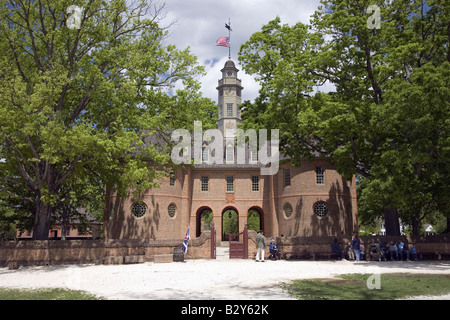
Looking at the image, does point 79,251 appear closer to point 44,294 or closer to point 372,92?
point 44,294

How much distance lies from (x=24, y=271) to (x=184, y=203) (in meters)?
18.6

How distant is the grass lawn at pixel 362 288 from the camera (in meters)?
9.73

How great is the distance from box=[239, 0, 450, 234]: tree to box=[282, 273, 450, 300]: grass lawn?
693cm

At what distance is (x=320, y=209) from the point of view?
31.6 meters

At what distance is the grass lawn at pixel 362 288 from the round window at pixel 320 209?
17.7 meters

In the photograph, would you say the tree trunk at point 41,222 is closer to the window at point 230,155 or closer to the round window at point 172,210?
the round window at point 172,210

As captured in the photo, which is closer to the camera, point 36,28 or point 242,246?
point 36,28

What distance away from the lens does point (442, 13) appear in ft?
72.1

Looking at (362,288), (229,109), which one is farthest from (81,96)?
(229,109)

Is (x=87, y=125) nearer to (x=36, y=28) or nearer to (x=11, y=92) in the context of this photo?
(x=11, y=92)

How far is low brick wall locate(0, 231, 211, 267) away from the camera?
19.0m

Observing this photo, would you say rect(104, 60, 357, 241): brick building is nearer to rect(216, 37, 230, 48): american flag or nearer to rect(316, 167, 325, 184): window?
rect(316, 167, 325, 184): window

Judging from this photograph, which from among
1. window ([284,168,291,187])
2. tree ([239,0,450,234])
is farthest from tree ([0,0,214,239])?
window ([284,168,291,187])
